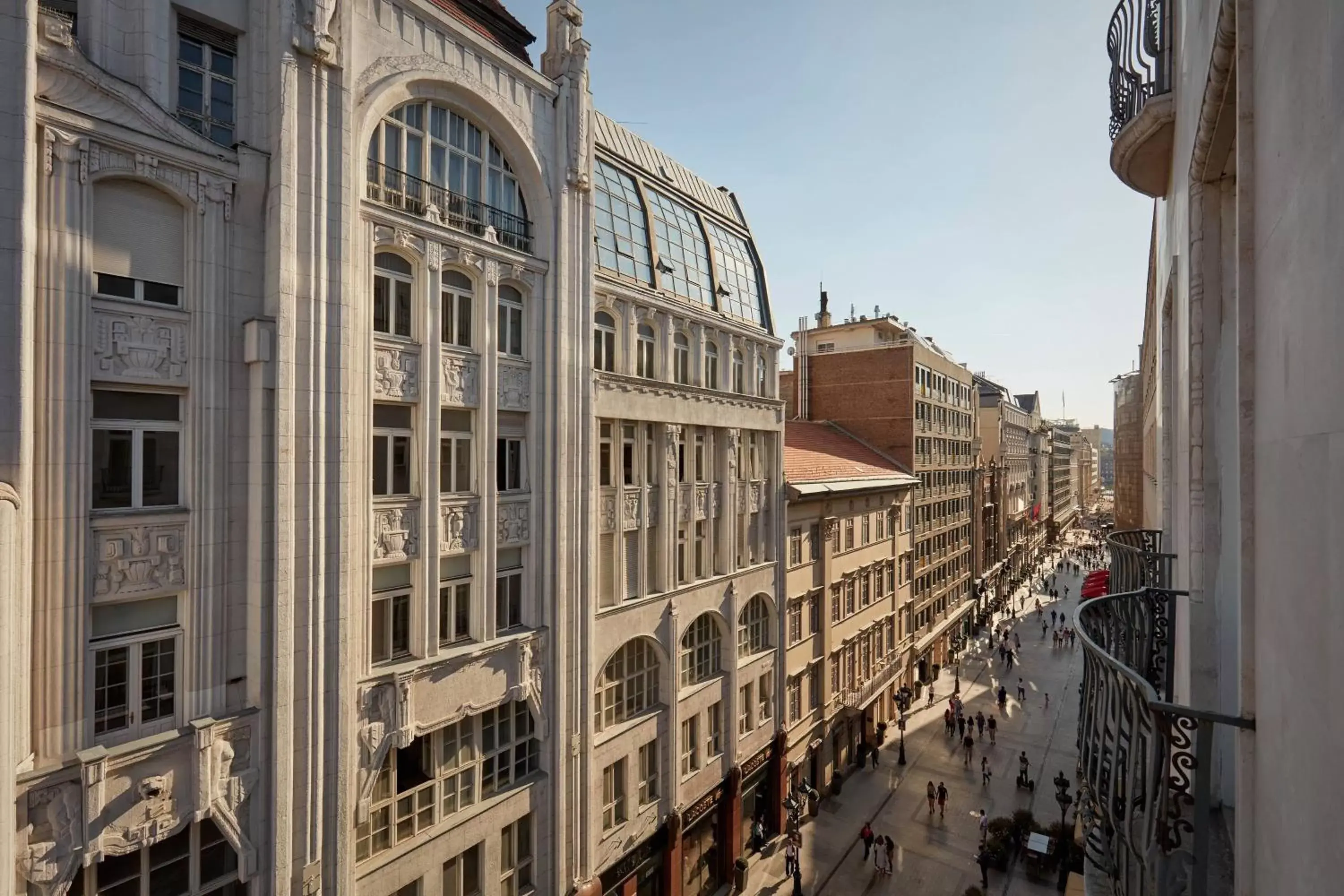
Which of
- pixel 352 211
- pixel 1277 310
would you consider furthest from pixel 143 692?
pixel 1277 310

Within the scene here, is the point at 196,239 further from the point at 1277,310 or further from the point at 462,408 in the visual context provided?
the point at 1277,310

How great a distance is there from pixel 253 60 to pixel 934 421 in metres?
40.1

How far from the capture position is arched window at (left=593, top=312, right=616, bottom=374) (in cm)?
1744

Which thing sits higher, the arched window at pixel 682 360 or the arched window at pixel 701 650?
the arched window at pixel 682 360

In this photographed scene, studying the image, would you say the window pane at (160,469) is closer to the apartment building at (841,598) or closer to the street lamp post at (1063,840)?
the apartment building at (841,598)

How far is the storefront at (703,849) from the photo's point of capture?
1980 centimetres

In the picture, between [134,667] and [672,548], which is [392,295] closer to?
[134,667]

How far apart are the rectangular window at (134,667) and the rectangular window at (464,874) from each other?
6.87 m

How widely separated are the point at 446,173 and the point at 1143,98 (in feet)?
42.0

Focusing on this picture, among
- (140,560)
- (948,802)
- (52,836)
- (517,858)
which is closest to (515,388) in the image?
(140,560)

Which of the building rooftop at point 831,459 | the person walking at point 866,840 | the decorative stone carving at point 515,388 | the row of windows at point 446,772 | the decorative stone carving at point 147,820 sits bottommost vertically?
the person walking at point 866,840

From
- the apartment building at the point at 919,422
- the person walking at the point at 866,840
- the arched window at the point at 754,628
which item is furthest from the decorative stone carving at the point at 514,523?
the apartment building at the point at 919,422

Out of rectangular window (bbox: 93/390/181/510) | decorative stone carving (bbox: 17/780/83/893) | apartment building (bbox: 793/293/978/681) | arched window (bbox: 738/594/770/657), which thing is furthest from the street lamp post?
rectangular window (bbox: 93/390/181/510)

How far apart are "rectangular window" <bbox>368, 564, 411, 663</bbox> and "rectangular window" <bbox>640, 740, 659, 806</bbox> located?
865 centimetres
